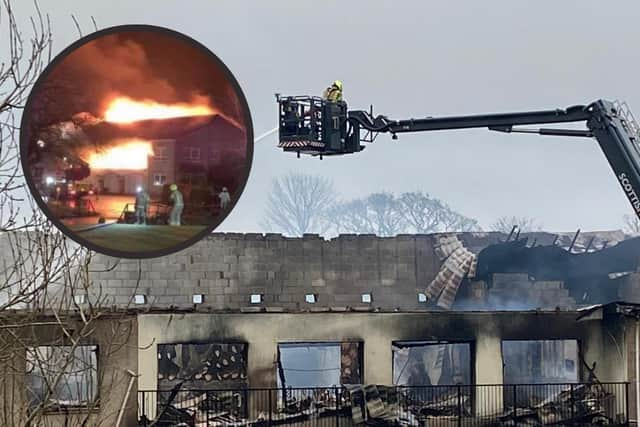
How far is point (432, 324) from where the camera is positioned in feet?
83.0

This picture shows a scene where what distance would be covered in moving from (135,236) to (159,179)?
0.59ft

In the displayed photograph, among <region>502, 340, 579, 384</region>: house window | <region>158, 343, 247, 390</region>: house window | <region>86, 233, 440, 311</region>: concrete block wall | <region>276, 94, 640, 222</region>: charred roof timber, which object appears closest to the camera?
<region>276, 94, 640, 222</region>: charred roof timber

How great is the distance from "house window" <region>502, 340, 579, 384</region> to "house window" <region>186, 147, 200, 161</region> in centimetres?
3764

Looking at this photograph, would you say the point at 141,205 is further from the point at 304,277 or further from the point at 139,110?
the point at 304,277

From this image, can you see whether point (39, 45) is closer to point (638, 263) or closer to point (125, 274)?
point (125, 274)

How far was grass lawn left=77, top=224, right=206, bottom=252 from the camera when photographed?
9.69 ft

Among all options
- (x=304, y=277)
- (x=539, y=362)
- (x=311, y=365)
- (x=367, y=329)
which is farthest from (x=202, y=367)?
(x=311, y=365)

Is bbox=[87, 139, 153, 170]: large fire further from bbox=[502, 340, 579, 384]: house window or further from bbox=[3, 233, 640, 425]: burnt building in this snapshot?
bbox=[502, 340, 579, 384]: house window

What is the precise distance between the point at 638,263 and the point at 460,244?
649cm

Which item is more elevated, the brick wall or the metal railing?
the brick wall

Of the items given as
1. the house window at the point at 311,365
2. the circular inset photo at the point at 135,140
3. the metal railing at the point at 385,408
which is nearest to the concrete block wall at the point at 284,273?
the metal railing at the point at 385,408

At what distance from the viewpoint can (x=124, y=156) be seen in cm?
296

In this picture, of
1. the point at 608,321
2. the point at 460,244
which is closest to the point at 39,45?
the point at 608,321

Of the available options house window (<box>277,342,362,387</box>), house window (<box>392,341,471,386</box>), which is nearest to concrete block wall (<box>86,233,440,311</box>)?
house window (<box>392,341,471,386</box>)
